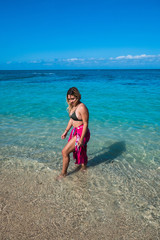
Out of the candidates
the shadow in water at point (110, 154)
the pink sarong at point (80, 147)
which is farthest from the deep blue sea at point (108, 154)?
the pink sarong at point (80, 147)

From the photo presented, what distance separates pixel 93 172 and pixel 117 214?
1.37 metres

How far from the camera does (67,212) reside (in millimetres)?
2951

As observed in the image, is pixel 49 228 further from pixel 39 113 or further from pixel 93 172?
pixel 39 113

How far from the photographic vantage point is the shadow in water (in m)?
4.75

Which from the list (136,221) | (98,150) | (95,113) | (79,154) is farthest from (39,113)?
(136,221)

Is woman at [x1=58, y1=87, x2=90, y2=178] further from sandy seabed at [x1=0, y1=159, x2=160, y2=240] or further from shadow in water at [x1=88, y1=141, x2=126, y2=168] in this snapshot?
shadow in water at [x1=88, y1=141, x2=126, y2=168]

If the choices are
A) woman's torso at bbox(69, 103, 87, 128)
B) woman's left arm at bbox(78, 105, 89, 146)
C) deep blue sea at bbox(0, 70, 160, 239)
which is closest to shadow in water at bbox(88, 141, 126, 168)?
deep blue sea at bbox(0, 70, 160, 239)

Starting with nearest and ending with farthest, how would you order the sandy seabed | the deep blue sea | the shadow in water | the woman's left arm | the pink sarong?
1. the sandy seabed
2. the deep blue sea
3. the woman's left arm
4. the pink sarong
5. the shadow in water

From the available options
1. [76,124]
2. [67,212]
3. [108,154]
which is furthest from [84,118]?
[108,154]

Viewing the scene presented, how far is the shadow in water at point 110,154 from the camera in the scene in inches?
187

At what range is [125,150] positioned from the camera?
545 centimetres

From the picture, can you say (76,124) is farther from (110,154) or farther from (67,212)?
(110,154)

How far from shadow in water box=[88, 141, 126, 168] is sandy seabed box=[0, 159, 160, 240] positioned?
2.82ft

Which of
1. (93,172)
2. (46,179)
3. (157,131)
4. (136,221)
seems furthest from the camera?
(157,131)
